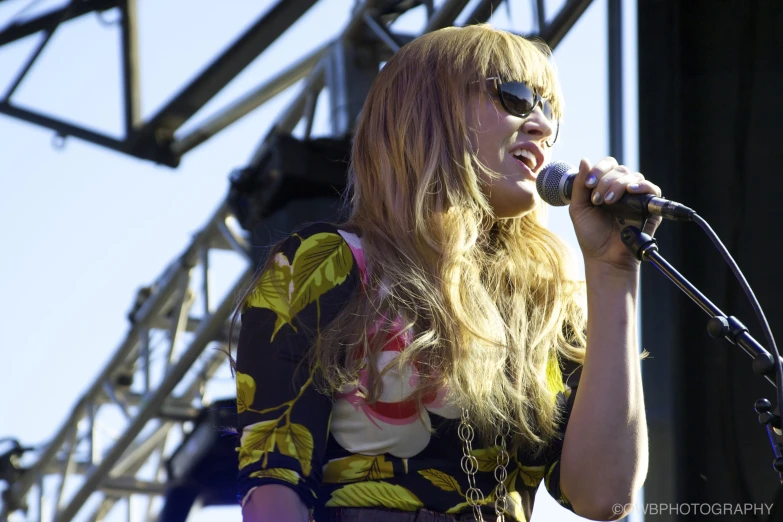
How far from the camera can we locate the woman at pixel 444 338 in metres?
1.56

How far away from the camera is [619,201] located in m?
1.50

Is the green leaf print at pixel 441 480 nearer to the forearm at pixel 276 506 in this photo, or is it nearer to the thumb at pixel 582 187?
the forearm at pixel 276 506

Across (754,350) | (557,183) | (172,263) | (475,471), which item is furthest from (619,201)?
(172,263)

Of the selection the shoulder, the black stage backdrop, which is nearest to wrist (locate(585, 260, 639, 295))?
the shoulder

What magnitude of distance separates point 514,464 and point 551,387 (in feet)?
0.50

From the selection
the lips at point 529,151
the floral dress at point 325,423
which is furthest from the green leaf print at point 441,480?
the lips at point 529,151

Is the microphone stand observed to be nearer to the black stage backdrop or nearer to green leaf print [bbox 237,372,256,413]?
green leaf print [bbox 237,372,256,413]

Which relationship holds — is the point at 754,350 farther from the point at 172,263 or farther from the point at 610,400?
the point at 172,263

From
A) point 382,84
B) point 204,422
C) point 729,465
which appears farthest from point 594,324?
point 204,422

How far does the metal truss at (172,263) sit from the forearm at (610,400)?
2090mm

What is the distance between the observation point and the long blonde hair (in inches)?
63.9

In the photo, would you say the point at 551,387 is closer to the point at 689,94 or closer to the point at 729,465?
the point at 729,465

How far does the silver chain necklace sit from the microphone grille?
0.34m

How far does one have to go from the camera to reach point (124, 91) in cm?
497
